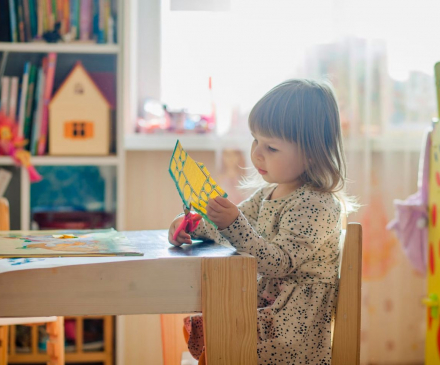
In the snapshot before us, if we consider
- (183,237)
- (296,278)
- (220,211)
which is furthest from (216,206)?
(296,278)

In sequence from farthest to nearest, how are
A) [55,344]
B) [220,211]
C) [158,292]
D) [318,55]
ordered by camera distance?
1. [318,55]
2. [55,344]
3. [220,211]
4. [158,292]

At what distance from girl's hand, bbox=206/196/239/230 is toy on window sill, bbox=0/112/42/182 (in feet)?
3.49

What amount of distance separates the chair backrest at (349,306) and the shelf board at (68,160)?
1.01 meters

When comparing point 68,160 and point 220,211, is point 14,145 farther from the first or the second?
point 220,211

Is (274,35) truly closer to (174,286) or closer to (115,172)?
(115,172)

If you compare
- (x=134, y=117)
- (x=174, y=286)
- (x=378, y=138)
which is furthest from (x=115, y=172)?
(x=174, y=286)

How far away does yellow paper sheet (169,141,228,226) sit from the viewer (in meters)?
0.92

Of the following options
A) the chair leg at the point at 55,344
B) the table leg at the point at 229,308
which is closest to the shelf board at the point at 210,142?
the chair leg at the point at 55,344

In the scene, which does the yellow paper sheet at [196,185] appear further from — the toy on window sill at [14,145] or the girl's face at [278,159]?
the toy on window sill at [14,145]

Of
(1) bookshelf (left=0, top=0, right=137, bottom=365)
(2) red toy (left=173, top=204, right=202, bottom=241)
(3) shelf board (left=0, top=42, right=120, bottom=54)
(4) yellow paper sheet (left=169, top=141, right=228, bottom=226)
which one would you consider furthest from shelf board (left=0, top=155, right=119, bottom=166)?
(4) yellow paper sheet (left=169, top=141, right=228, bottom=226)

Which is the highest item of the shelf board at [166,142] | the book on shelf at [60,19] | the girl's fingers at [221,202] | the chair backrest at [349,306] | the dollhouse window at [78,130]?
the book on shelf at [60,19]

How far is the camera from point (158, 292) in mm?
814

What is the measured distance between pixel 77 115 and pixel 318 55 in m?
0.87

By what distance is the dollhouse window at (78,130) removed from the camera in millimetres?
1822
